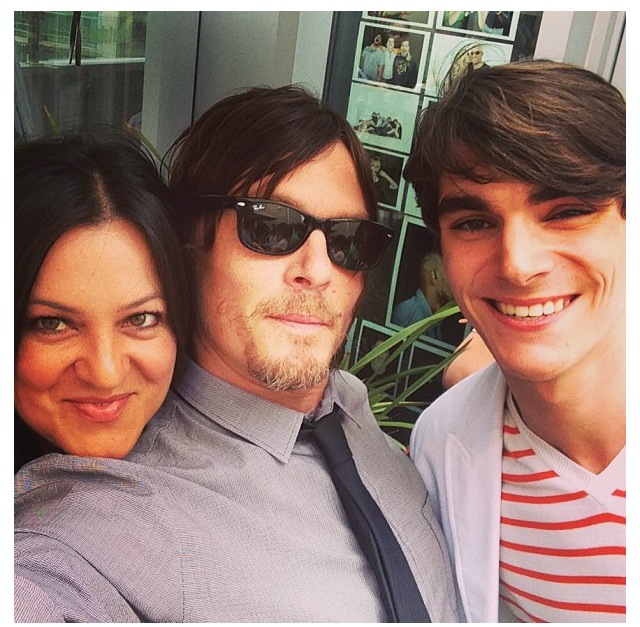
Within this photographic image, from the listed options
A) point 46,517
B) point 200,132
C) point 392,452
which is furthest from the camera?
point 392,452

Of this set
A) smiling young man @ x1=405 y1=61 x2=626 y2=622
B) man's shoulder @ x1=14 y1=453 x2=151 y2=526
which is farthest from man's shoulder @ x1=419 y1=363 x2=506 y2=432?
man's shoulder @ x1=14 y1=453 x2=151 y2=526

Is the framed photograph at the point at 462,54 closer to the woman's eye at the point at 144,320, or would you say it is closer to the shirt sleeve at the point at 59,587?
the woman's eye at the point at 144,320

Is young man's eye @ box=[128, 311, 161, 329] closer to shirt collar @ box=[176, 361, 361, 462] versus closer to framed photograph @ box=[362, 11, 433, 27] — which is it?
shirt collar @ box=[176, 361, 361, 462]

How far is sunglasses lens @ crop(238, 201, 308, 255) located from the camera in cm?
89

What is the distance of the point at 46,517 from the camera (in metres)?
0.81

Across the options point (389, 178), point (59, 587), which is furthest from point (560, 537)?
point (59, 587)

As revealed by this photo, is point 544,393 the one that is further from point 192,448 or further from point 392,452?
point 192,448

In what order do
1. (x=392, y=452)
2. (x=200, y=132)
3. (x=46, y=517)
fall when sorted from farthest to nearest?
(x=392, y=452)
(x=200, y=132)
(x=46, y=517)

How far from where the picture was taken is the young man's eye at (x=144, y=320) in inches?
33.5

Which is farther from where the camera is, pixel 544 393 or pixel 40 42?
pixel 544 393

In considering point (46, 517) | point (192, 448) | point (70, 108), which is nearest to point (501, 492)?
point (192, 448)

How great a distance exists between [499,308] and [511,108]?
0.89 ft

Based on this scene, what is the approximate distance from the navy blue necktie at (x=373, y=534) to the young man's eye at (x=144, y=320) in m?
0.29

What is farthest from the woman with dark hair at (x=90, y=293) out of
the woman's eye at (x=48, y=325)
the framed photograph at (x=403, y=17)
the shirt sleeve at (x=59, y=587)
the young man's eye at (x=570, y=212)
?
the young man's eye at (x=570, y=212)
